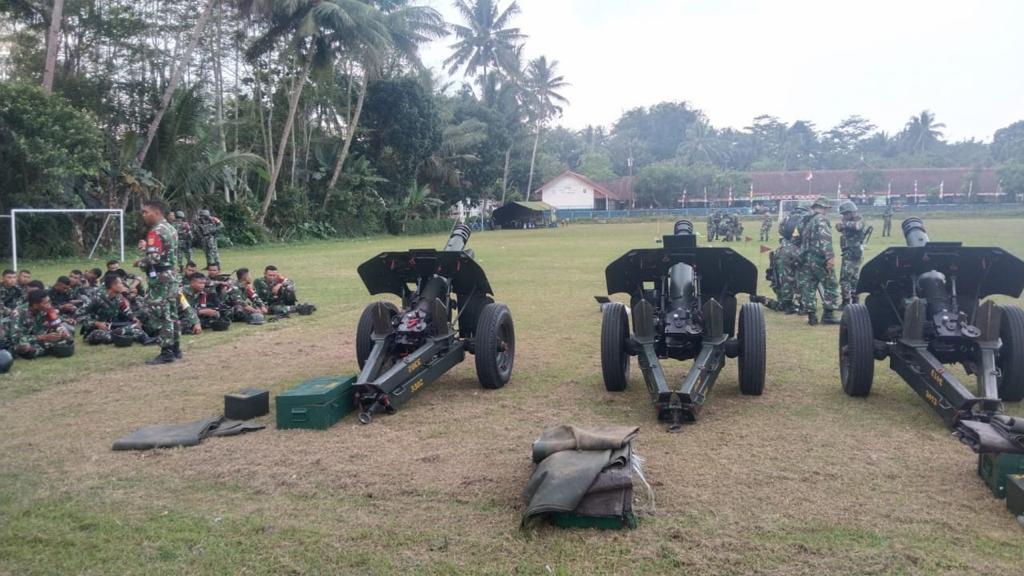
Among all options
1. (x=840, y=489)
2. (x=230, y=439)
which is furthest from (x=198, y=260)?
(x=840, y=489)

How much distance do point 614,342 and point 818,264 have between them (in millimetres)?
5814

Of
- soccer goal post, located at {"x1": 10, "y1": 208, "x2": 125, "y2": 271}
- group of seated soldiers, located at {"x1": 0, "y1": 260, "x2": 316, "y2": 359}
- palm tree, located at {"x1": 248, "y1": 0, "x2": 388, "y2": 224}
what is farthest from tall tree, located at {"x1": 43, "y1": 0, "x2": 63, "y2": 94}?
group of seated soldiers, located at {"x1": 0, "y1": 260, "x2": 316, "y2": 359}

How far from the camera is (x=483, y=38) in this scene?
59.7m

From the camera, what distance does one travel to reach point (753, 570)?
11.0ft

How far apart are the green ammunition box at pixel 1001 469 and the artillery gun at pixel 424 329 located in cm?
389

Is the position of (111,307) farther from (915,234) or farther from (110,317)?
(915,234)

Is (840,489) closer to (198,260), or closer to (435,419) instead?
(435,419)

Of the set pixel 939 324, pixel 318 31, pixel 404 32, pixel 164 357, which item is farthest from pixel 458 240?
pixel 404 32

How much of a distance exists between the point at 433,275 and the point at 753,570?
4.49 m

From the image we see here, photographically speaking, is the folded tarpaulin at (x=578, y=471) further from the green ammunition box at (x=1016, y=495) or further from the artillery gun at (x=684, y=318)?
the green ammunition box at (x=1016, y=495)

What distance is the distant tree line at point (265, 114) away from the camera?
2175 cm

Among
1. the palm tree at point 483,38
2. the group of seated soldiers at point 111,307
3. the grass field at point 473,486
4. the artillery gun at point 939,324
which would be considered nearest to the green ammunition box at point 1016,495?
the grass field at point 473,486

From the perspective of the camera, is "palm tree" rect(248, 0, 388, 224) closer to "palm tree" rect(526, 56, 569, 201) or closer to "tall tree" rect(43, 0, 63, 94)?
"tall tree" rect(43, 0, 63, 94)

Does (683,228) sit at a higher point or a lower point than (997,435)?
higher
